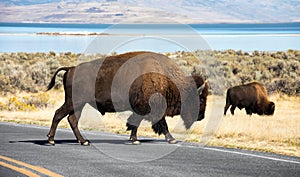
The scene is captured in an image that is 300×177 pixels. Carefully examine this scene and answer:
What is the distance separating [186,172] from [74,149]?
3.42m

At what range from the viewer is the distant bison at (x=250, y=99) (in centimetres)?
2469

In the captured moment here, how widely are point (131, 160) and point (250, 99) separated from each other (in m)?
14.8

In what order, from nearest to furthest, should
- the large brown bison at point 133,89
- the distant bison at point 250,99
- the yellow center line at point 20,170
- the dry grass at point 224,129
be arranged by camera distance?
1. the yellow center line at point 20,170
2. the large brown bison at point 133,89
3. the dry grass at point 224,129
4. the distant bison at point 250,99

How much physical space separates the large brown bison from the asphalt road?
0.62 metres

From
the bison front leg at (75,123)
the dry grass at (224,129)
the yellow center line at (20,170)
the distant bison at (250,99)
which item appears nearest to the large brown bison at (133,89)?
the bison front leg at (75,123)

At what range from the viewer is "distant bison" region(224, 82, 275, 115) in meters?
24.7

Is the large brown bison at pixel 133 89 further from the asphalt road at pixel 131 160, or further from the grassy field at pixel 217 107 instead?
the grassy field at pixel 217 107

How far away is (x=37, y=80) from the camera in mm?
40156

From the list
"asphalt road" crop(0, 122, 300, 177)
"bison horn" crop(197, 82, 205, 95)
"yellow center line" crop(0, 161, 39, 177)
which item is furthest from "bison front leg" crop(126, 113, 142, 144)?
"yellow center line" crop(0, 161, 39, 177)

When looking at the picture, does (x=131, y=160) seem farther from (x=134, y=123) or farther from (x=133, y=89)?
(x=133, y=89)

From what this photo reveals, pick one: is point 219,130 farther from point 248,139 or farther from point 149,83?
point 149,83

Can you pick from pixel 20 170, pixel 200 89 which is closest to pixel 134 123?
pixel 200 89

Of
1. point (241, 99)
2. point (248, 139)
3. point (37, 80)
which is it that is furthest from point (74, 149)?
point (37, 80)

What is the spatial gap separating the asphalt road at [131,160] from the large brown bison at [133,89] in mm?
624
